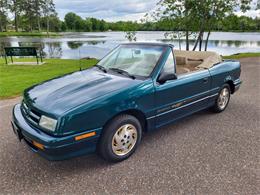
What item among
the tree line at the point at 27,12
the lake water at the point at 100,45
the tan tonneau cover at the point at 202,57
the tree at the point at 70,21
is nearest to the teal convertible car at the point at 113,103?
the tan tonneau cover at the point at 202,57

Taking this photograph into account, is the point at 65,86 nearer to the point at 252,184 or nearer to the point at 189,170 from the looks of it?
the point at 189,170

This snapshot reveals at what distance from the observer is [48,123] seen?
2.29m

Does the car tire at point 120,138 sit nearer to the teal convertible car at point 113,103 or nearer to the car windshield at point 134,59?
the teal convertible car at point 113,103

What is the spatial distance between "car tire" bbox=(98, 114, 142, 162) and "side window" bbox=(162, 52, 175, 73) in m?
0.96

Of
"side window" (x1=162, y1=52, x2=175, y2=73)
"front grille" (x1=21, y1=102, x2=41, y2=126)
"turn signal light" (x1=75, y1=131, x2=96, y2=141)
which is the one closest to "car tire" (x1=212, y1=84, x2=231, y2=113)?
"side window" (x1=162, y1=52, x2=175, y2=73)

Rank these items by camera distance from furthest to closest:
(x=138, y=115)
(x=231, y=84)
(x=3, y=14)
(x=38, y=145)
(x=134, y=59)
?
(x=3, y=14)
(x=231, y=84)
(x=134, y=59)
(x=138, y=115)
(x=38, y=145)

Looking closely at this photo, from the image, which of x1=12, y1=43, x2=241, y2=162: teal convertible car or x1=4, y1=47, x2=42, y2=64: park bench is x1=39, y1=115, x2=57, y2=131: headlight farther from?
x1=4, y1=47, x2=42, y2=64: park bench

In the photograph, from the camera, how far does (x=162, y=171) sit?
260 centimetres

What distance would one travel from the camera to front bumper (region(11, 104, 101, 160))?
2207mm

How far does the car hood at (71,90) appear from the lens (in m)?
2.38

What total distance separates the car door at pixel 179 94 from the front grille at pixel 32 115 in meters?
1.60

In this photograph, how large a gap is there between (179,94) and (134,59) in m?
0.95

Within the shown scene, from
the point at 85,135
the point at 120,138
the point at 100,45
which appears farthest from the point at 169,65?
the point at 100,45

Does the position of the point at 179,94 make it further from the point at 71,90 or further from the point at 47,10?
the point at 47,10
